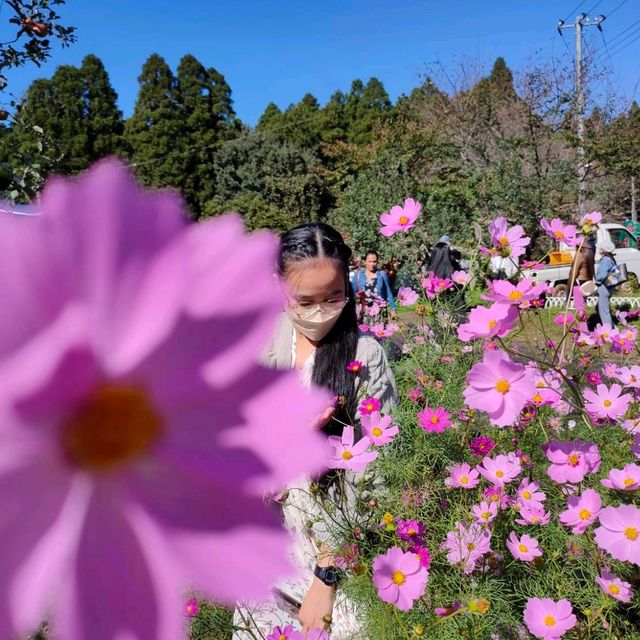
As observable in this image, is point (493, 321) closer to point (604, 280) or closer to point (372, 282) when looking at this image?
point (372, 282)

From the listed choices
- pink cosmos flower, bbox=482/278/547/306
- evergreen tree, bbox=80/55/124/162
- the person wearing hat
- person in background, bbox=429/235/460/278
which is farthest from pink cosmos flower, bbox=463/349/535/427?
the person wearing hat

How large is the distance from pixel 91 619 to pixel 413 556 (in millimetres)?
777

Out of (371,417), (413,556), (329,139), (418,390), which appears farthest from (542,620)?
(329,139)

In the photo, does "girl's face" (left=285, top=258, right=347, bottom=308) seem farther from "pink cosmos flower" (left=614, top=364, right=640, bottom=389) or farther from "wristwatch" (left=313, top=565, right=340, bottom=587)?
"pink cosmos flower" (left=614, top=364, right=640, bottom=389)

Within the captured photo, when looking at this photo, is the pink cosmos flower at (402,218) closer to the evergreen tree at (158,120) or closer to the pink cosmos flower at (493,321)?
the pink cosmos flower at (493,321)

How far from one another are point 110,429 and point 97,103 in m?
7.11

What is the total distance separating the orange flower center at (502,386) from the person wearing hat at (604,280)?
533 cm

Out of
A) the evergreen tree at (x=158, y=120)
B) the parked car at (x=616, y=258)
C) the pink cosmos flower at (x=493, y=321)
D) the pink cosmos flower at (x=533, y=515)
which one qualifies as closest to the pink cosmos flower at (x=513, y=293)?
the pink cosmos flower at (x=493, y=321)

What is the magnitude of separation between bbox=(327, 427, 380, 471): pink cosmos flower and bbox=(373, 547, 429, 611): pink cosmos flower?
0.47ft

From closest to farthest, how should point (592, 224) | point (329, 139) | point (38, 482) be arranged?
point (38, 482)
point (592, 224)
point (329, 139)

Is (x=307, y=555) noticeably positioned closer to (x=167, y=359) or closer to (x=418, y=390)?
(x=418, y=390)

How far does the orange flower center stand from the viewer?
0.65m

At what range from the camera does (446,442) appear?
1.25 m

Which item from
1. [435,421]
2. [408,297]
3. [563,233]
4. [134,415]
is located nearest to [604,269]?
[408,297]
